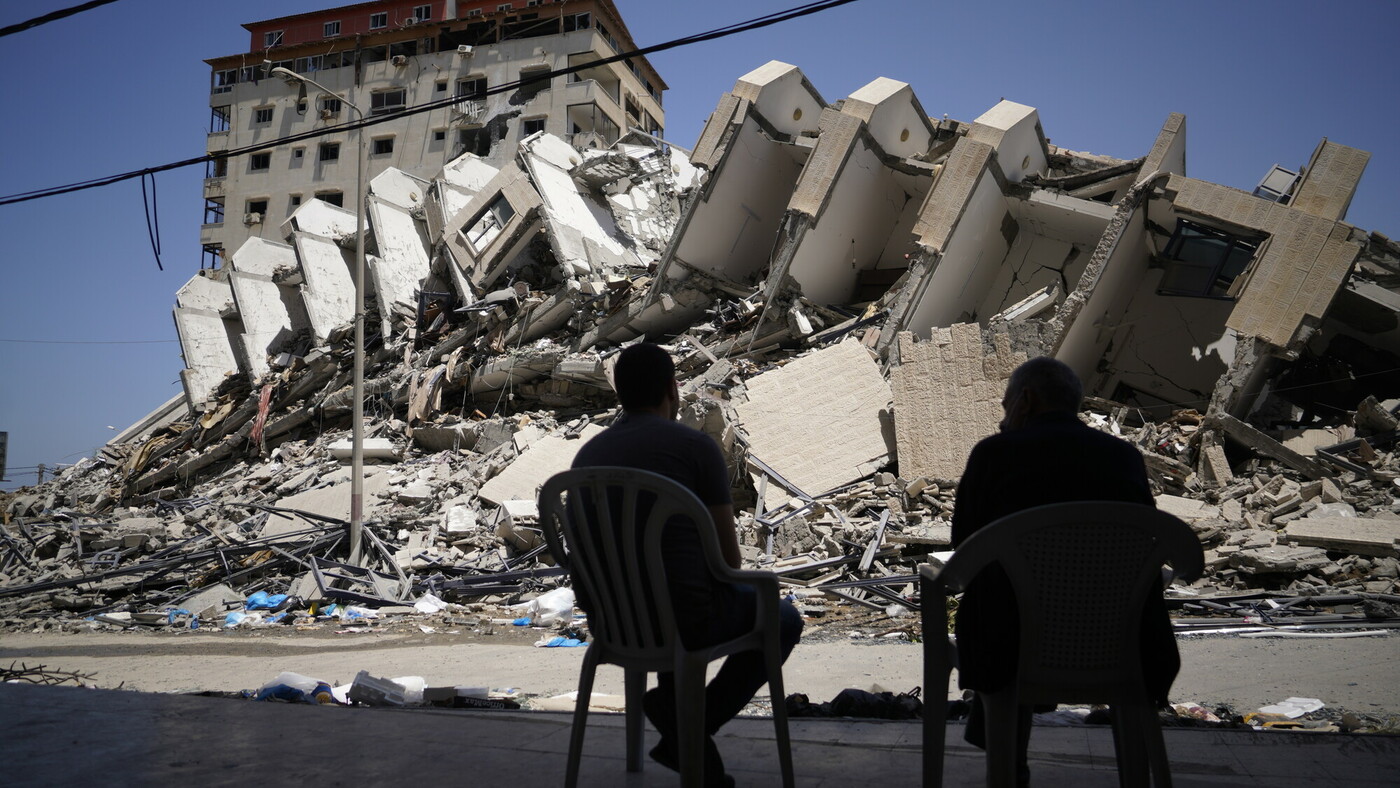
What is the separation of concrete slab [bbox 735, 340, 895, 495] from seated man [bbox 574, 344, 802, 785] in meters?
9.88

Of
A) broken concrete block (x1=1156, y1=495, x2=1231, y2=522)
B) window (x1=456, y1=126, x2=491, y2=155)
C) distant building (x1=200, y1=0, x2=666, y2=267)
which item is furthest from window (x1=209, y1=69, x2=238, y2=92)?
broken concrete block (x1=1156, y1=495, x2=1231, y2=522)

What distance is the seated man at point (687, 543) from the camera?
2701 millimetres

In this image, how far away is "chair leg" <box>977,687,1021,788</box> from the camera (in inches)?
87.5

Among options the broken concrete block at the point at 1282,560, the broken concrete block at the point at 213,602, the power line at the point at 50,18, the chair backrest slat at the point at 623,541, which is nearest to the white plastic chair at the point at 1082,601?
the chair backrest slat at the point at 623,541

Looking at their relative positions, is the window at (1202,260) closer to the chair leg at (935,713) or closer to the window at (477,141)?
the chair leg at (935,713)

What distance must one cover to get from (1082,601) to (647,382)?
144 cm

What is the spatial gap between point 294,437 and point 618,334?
10.5 meters

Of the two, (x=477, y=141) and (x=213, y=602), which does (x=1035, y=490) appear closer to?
(x=213, y=602)

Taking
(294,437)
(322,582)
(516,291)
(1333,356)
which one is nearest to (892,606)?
(322,582)

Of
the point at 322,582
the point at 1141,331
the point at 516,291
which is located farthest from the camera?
the point at 516,291

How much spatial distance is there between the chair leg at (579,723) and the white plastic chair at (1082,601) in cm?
113

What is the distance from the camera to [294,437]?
24.1 m

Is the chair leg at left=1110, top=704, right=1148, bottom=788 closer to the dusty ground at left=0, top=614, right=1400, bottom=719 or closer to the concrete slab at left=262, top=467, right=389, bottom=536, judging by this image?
the dusty ground at left=0, top=614, right=1400, bottom=719

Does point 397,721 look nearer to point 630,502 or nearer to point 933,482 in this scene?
point 630,502
